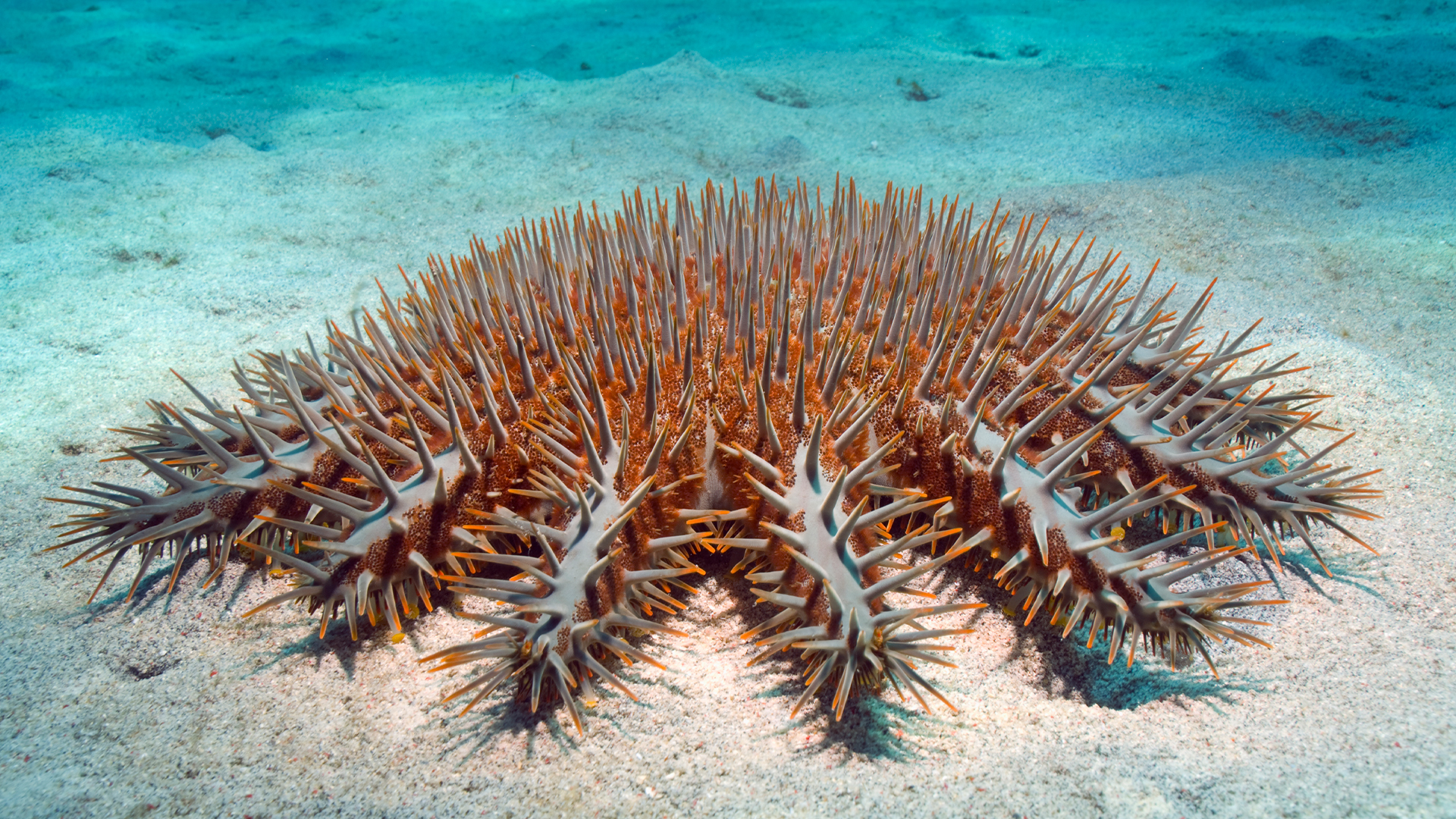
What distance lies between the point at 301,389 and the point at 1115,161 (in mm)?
7108

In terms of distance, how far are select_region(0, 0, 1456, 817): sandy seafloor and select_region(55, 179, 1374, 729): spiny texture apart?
24cm

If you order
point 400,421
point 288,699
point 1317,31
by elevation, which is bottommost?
point 288,699

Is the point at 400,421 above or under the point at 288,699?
above

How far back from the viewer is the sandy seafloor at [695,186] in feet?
6.70

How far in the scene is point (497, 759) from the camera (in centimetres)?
210

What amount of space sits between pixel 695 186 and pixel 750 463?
4.83 m

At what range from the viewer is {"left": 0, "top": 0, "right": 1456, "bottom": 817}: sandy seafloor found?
6.70ft

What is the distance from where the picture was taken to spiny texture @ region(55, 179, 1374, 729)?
2121mm

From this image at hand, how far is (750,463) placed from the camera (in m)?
2.40

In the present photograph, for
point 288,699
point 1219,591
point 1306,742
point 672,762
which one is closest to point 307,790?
point 288,699

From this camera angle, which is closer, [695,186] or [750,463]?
[750,463]

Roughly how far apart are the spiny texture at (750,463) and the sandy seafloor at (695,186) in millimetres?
242

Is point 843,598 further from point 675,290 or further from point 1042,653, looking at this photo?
point 675,290

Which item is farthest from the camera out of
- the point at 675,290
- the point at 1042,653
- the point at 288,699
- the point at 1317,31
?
the point at 1317,31
